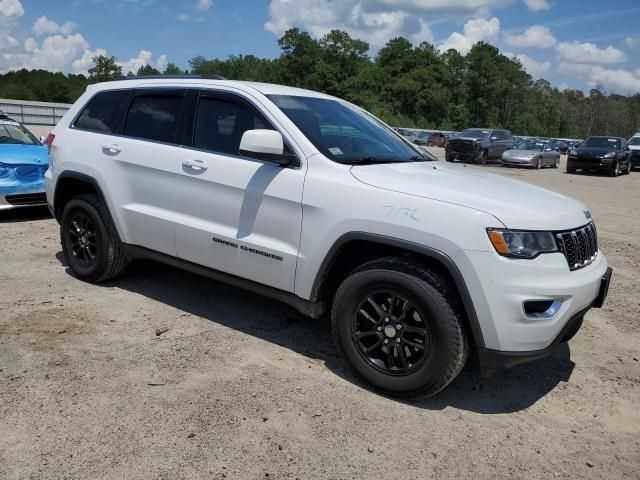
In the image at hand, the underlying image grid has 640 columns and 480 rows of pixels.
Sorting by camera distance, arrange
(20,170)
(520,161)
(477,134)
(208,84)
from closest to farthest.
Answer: (208,84) → (20,170) → (520,161) → (477,134)

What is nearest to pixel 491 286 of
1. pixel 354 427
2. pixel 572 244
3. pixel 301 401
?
pixel 572 244

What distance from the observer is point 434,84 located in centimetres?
9400

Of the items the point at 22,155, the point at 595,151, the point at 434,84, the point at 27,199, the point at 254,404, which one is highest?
the point at 434,84


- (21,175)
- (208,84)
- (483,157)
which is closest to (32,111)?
(483,157)

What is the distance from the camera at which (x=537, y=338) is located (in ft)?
10.4

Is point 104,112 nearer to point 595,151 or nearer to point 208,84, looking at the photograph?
point 208,84

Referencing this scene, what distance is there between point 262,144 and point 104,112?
7.42 ft

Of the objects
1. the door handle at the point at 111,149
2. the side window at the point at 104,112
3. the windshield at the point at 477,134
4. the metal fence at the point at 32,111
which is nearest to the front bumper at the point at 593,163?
the windshield at the point at 477,134

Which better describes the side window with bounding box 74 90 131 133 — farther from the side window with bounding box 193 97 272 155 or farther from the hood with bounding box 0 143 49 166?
the hood with bounding box 0 143 49 166

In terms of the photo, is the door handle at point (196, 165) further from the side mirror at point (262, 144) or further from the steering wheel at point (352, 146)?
the steering wheel at point (352, 146)

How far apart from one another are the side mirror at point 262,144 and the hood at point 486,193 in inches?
19.9

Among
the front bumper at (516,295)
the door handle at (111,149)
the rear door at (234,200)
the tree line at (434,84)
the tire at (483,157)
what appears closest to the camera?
the front bumper at (516,295)

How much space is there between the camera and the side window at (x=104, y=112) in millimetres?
5084

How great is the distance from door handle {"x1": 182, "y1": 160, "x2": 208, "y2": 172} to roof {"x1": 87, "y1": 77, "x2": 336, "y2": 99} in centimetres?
63
